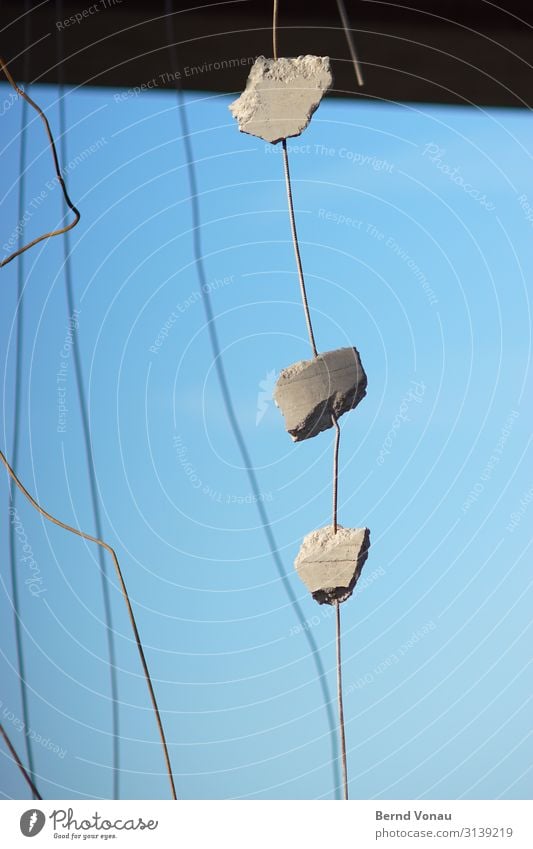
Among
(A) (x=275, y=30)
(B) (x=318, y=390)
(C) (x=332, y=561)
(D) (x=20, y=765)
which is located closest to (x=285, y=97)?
(A) (x=275, y=30)

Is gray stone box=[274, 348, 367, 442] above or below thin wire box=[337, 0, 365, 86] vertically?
below

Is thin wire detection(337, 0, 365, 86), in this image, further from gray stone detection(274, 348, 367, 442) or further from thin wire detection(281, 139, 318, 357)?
gray stone detection(274, 348, 367, 442)

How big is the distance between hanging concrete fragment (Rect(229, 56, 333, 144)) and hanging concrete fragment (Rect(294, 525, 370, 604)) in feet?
1.80

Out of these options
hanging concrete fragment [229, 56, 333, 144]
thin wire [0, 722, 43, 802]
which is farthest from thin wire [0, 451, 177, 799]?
hanging concrete fragment [229, 56, 333, 144]

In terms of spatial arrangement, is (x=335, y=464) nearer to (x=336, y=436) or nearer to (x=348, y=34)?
(x=336, y=436)

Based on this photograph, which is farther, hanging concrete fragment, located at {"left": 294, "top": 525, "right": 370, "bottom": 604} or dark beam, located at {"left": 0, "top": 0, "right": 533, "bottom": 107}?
dark beam, located at {"left": 0, "top": 0, "right": 533, "bottom": 107}

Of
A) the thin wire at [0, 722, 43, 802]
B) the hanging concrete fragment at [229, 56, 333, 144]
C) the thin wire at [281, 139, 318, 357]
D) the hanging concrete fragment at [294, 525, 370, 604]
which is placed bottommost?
the thin wire at [0, 722, 43, 802]

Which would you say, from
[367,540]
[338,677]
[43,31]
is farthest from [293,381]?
[43,31]

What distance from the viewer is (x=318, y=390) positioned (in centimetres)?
148

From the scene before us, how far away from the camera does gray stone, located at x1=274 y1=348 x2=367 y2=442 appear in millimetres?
1483

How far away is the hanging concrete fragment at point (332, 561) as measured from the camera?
1.48m

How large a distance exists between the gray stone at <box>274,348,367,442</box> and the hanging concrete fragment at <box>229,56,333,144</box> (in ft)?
1.04

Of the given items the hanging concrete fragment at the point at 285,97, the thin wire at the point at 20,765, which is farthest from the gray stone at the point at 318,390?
the thin wire at the point at 20,765
